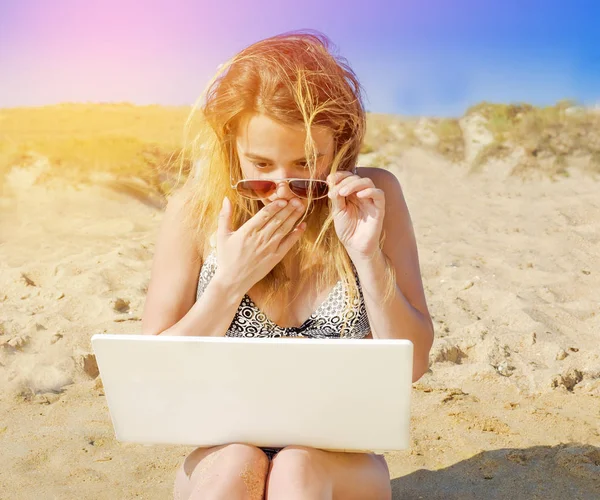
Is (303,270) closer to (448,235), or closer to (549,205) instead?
(448,235)

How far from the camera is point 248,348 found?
1.48m

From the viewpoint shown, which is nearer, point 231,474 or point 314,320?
point 231,474

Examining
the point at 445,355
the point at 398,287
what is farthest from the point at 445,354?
the point at 398,287

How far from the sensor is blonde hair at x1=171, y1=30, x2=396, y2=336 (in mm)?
1905

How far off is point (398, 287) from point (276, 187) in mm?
474

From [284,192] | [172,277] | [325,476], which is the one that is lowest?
[325,476]

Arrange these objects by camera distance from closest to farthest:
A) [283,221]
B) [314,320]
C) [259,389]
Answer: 1. [259,389]
2. [283,221]
3. [314,320]

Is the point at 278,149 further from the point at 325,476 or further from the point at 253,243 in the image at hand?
the point at 325,476

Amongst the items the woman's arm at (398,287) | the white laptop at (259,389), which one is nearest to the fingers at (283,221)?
the woman's arm at (398,287)

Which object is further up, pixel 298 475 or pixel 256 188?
pixel 256 188

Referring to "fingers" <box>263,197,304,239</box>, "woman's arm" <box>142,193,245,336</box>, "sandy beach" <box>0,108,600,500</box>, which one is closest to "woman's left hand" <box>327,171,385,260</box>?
"fingers" <box>263,197,304,239</box>

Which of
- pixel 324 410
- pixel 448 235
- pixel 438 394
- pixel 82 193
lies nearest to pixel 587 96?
pixel 448 235

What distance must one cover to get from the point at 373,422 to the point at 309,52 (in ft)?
3.28

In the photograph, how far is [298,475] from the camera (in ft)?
5.50
